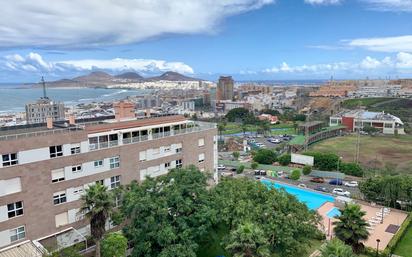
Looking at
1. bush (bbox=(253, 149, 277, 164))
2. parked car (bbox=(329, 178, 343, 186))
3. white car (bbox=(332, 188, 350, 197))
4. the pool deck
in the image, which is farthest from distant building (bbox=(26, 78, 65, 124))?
the pool deck

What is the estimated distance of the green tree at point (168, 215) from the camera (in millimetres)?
22438

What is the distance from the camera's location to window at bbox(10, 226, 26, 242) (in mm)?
23353

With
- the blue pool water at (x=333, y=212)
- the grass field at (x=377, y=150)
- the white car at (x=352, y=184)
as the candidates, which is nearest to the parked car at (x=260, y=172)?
the white car at (x=352, y=184)

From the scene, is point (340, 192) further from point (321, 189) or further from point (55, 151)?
point (55, 151)

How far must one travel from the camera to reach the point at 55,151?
83.0 feet

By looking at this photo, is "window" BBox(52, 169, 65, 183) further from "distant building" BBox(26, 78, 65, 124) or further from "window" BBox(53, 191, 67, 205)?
"distant building" BBox(26, 78, 65, 124)

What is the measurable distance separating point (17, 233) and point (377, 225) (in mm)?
35806

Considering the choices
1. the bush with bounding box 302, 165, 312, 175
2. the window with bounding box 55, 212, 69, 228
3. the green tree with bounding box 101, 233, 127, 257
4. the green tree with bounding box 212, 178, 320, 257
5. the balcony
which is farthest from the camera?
the bush with bounding box 302, 165, 312, 175

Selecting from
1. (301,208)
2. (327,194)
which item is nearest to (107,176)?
(301,208)

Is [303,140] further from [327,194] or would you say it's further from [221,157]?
[327,194]

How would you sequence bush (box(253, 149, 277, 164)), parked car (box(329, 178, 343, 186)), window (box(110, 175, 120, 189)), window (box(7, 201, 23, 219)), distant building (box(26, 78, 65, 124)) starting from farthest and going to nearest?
distant building (box(26, 78, 65, 124)), bush (box(253, 149, 277, 164)), parked car (box(329, 178, 343, 186)), window (box(110, 175, 120, 189)), window (box(7, 201, 23, 219))

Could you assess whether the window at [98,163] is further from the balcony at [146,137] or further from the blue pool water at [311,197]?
the blue pool water at [311,197]

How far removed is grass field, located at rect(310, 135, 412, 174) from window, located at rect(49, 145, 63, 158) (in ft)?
202

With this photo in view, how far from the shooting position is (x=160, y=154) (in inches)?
1275
